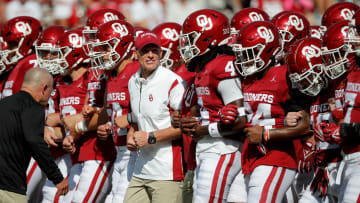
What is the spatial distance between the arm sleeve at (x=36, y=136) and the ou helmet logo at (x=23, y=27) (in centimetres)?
338

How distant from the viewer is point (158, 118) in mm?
6137

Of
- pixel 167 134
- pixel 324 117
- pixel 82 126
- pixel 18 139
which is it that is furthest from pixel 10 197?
pixel 324 117

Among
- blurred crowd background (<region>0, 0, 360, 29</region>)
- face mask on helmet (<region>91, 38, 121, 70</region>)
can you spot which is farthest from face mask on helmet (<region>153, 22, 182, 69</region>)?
blurred crowd background (<region>0, 0, 360, 29</region>)

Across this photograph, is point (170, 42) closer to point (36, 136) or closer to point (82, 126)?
point (82, 126)

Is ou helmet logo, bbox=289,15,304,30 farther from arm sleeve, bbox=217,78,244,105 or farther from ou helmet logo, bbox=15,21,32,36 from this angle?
ou helmet logo, bbox=15,21,32,36

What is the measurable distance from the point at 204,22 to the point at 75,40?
2.25 meters

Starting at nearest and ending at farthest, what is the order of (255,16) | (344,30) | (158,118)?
(344,30)
(158,118)
(255,16)

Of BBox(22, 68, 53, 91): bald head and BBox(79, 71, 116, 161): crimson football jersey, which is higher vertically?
BBox(22, 68, 53, 91): bald head

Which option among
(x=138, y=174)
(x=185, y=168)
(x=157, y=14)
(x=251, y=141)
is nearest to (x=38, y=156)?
(x=138, y=174)

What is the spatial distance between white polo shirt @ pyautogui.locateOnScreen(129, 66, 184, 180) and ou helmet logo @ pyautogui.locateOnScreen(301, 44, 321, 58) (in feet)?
4.20

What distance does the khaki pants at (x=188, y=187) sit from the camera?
630cm

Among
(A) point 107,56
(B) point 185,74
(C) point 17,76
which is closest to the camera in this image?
(A) point 107,56

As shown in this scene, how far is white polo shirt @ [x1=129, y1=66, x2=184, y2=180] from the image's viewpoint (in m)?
6.07

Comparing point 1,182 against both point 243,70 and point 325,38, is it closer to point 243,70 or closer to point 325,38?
point 243,70
